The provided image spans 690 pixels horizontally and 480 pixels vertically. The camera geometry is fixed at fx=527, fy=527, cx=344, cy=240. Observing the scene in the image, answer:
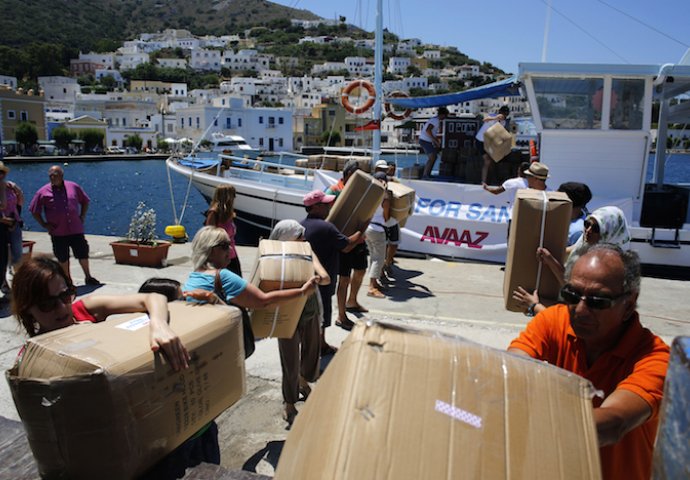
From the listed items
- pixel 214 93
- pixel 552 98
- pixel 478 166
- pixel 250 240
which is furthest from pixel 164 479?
pixel 214 93

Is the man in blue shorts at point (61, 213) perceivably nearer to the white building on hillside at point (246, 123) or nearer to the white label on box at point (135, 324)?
the white label on box at point (135, 324)

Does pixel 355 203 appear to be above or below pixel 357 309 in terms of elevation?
above

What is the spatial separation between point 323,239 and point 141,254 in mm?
4490

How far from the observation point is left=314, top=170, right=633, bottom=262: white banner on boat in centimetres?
941

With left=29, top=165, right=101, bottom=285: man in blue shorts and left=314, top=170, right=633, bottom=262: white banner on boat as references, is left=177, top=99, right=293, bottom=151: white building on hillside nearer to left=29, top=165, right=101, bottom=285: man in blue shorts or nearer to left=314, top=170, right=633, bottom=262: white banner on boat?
left=314, top=170, right=633, bottom=262: white banner on boat

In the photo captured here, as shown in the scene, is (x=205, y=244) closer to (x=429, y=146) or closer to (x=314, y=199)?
(x=314, y=199)

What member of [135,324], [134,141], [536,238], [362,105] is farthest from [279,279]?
[134,141]

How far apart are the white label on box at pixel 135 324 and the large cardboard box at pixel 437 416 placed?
2.60 ft

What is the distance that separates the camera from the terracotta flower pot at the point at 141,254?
7828 millimetres

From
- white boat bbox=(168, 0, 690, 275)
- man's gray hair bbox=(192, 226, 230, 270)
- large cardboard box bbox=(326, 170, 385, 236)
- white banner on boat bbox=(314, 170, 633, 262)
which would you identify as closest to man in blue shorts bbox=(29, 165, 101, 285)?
large cardboard box bbox=(326, 170, 385, 236)

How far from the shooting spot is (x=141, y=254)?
7.84m

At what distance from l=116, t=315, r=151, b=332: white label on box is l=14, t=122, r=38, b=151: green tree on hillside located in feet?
279

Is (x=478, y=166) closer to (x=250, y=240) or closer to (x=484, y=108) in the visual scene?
(x=250, y=240)

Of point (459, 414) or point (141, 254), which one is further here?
point (141, 254)
